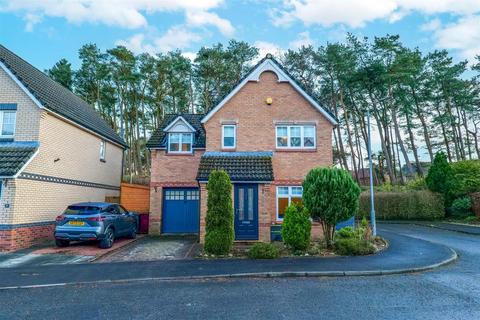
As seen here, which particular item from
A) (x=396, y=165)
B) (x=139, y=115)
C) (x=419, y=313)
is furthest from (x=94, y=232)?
(x=396, y=165)

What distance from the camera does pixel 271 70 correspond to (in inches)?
645

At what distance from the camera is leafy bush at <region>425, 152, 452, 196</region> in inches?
967

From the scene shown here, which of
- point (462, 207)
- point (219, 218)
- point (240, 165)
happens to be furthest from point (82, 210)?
point (462, 207)

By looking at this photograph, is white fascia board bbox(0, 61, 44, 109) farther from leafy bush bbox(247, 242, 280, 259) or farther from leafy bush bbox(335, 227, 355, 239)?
leafy bush bbox(335, 227, 355, 239)

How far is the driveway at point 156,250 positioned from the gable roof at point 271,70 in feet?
20.9

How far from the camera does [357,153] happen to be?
42.8 m

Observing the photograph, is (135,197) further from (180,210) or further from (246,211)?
(246,211)

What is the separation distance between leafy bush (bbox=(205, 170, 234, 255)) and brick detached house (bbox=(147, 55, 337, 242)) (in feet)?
7.88

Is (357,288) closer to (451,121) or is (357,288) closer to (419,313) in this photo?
(419,313)

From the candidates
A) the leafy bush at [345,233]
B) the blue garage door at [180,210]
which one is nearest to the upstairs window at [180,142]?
the blue garage door at [180,210]

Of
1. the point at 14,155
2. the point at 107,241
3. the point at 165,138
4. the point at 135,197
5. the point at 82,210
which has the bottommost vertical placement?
the point at 107,241

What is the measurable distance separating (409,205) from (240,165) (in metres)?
17.7

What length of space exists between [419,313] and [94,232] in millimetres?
11091

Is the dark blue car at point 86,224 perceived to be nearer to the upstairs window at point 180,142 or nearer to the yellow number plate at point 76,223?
the yellow number plate at point 76,223
